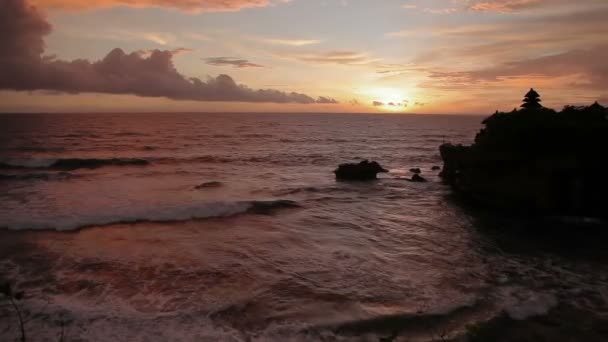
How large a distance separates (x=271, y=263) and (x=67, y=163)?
3475 centimetres

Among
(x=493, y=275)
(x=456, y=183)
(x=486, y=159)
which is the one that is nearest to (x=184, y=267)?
(x=493, y=275)

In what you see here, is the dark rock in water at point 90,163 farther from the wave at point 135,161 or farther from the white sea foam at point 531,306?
the white sea foam at point 531,306

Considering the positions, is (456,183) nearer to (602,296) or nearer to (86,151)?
(602,296)

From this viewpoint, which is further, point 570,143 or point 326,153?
point 326,153

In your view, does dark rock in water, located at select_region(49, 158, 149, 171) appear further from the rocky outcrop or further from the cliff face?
the cliff face

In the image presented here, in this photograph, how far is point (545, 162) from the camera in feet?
66.2

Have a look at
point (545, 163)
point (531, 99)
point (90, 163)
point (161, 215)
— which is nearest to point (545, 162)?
point (545, 163)

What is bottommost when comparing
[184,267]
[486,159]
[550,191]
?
[184,267]

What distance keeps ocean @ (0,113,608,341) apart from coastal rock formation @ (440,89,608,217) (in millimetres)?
2271

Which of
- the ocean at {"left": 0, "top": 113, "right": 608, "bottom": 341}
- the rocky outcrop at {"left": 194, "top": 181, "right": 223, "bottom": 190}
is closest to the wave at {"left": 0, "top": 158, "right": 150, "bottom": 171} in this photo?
the ocean at {"left": 0, "top": 113, "right": 608, "bottom": 341}

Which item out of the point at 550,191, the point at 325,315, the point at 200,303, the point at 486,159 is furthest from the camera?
the point at 486,159

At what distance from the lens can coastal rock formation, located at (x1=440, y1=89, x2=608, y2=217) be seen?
1986 cm

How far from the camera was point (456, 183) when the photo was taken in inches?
1048

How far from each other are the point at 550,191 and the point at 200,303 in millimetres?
19087
